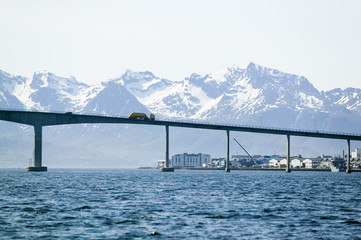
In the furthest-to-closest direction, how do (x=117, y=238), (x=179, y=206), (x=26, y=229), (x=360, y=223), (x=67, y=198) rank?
1. (x=67, y=198)
2. (x=179, y=206)
3. (x=360, y=223)
4. (x=26, y=229)
5. (x=117, y=238)

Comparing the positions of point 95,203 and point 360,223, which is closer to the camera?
point 360,223

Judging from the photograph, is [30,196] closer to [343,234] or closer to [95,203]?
[95,203]

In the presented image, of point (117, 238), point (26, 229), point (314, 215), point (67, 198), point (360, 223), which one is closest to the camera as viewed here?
point (117, 238)

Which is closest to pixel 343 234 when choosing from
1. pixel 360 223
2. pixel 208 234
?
pixel 360 223

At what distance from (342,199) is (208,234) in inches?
1296

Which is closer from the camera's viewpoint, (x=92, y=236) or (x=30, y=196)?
(x=92, y=236)

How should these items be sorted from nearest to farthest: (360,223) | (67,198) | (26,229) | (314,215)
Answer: (26,229)
(360,223)
(314,215)
(67,198)

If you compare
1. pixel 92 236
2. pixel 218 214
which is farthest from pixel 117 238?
pixel 218 214

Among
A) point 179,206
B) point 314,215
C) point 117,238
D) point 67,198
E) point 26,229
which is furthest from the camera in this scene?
point 67,198

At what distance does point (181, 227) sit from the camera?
47.7 metres

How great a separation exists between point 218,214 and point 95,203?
14.8m

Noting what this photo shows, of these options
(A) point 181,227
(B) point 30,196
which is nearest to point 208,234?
(A) point 181,227

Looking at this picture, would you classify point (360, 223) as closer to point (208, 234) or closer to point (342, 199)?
point (208, 234)

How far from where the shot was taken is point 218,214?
55812 mm
